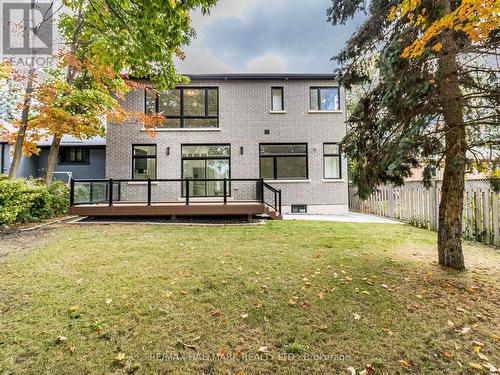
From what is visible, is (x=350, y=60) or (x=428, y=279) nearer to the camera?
(x=428, y=279)

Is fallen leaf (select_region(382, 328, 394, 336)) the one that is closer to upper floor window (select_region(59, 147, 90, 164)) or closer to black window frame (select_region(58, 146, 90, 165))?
black window frame (select_region(58, 146, 90, 165))

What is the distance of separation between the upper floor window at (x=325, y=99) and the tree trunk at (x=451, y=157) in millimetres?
8936

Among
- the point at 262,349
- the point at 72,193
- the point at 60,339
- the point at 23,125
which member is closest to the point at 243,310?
the point at 262,349

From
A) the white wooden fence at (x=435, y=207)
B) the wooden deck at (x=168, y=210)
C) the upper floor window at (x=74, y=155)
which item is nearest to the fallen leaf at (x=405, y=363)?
the white wooden fence at (x=435, y=207)

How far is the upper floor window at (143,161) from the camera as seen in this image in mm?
12219

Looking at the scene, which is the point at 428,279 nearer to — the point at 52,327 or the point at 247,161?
the point at 52,327

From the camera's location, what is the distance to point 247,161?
12.4m

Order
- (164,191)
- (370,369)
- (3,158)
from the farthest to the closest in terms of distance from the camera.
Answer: (3,158)
(164,191)
(370,369)

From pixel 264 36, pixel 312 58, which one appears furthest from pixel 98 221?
pixel 312 58

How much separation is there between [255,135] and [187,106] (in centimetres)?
366

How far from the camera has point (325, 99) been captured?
1288cm

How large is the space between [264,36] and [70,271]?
19.4 metres

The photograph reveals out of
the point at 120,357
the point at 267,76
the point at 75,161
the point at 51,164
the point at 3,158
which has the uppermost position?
the point at 267,76

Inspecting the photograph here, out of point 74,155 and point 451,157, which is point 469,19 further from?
point 74,155
